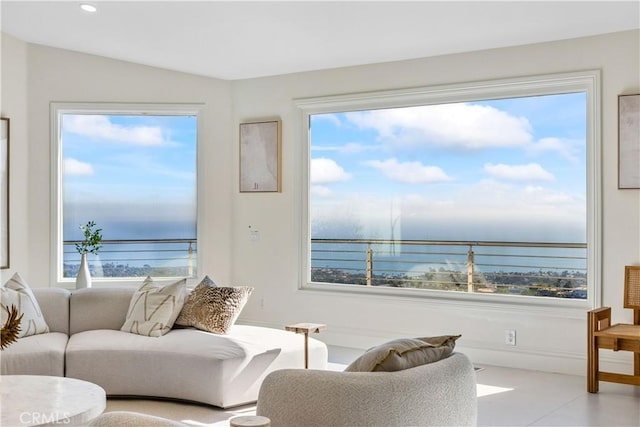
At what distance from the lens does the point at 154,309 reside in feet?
16.1

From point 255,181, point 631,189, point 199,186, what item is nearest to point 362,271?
point 255,181

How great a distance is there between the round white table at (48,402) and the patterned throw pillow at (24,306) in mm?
1313

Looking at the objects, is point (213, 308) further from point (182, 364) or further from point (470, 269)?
point (470, 269)

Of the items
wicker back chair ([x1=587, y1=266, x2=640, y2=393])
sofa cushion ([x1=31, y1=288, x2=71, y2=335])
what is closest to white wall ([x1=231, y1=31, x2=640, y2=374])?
wicker back chair ([x1=587, y1=266, x2=640, y2=393])

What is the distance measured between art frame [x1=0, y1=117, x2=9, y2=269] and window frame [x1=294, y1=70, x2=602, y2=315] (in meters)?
2.72

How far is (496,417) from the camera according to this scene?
4195mm

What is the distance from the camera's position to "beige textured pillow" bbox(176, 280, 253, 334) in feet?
16.0

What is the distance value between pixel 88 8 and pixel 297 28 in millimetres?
1589

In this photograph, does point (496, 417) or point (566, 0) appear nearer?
point (496, 417)

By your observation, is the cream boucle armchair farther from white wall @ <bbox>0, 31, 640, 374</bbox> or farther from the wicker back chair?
white wall @ <bbox>0, 31, 640, 374</bbox>

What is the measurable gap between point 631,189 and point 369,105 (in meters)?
2.46

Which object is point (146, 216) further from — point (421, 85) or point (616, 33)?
point (616, 33)

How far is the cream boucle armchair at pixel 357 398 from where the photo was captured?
2221 millimetres

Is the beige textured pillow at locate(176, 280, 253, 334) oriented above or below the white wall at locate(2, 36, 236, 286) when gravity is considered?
below
